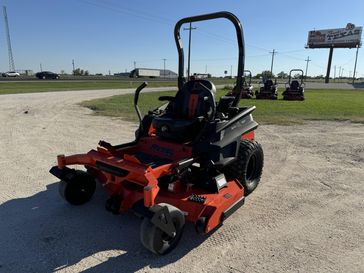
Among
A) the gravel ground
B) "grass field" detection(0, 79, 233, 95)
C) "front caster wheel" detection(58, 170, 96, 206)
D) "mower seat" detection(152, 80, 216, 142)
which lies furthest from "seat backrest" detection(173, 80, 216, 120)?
"grass field" detection(0, 79, 233, 95)

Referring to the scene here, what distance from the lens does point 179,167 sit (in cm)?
319

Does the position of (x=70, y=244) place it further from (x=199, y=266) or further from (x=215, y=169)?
(x=215, y=169)

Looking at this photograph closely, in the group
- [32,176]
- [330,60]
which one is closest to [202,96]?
[32,176]

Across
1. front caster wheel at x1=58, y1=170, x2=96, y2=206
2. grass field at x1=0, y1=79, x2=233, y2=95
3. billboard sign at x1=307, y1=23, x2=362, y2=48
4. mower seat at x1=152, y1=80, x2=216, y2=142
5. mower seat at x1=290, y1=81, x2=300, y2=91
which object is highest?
billboard sign at x1=307, y1=23, x2=362, y2=48

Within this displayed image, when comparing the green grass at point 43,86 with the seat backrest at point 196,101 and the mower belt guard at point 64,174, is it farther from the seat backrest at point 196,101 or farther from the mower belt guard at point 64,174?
the seat backrest at point 196,101

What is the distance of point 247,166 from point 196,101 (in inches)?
46.1

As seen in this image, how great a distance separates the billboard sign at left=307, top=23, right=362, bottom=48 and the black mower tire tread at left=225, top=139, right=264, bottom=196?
7578cm

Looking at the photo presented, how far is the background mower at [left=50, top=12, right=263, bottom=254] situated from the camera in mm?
2867

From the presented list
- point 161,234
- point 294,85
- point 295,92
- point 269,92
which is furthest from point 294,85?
point 161,234

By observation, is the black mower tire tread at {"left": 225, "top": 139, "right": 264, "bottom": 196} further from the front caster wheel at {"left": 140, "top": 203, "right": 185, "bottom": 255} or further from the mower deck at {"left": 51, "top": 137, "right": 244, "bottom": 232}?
the front caster wheel at {"left": 140, "top": 203, "right": 185, "bottom": 255}

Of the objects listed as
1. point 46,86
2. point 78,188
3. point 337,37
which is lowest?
point 46,86

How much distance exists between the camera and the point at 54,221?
135 inches

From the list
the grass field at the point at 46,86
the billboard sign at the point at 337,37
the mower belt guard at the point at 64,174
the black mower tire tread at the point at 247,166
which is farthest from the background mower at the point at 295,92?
the billboard sign at the point at 337,37

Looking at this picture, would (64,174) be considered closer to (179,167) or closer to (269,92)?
(179,167)
